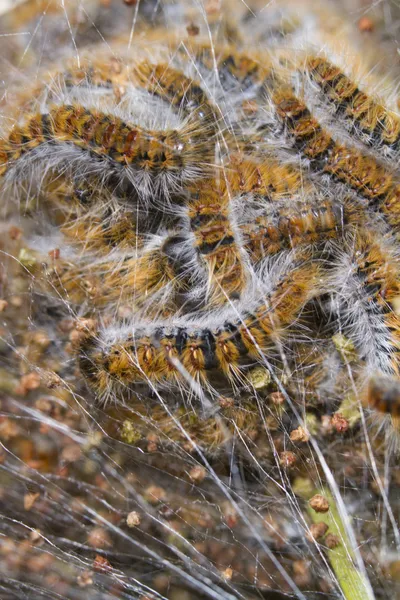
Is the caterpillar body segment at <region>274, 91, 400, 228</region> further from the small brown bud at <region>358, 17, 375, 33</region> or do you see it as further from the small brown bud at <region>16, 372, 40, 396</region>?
the small brown bud at <region>16, 372, 40, 396</region>

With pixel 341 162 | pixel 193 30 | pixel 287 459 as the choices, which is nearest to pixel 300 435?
pixel 287 459

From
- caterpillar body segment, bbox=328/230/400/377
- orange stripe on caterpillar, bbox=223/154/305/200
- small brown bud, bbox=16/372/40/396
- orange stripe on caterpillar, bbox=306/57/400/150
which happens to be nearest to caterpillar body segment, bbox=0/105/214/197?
orange stripe on caterpillar, bbox=223/154/305/200

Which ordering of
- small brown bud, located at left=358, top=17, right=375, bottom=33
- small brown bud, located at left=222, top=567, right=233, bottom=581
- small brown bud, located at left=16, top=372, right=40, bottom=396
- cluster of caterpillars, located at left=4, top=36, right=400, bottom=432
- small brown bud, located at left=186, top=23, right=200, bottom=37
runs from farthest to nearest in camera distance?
1. small brown bud, located at left=358, top=17, right=375, bottom=33
2. small brown bud, located at left=186, top=23, right=200, bottom=37
3. small brown bud, located at left=16, top=372, right=40, bottom=396
4. cluster of caterpillars, located at left=4, top=36, right=400, bottom=432
5. small brown bud, located at left=222, top=567, right=233, bottom=581

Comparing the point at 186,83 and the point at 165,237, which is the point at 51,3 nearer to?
the point at 186,83

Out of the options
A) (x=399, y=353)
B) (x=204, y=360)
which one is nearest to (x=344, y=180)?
(x=399, y=353)

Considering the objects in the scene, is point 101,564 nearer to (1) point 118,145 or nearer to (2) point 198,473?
(2) point 198,473
